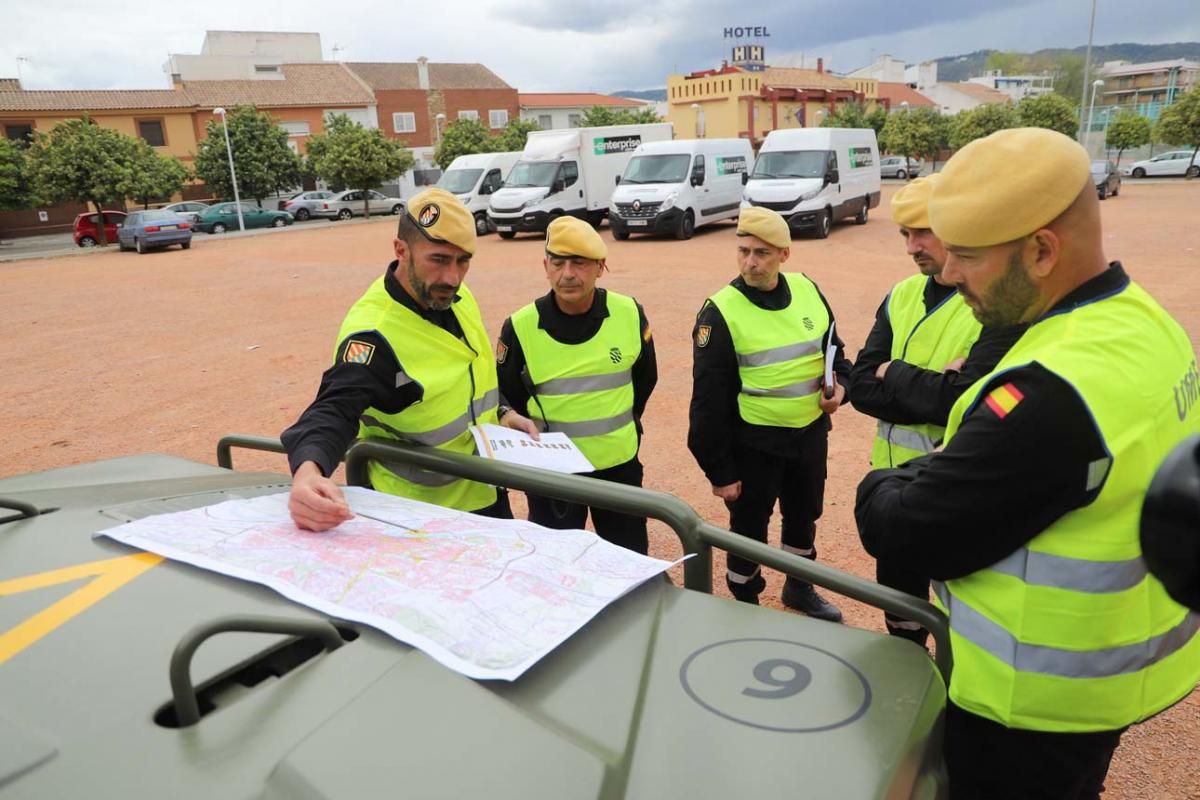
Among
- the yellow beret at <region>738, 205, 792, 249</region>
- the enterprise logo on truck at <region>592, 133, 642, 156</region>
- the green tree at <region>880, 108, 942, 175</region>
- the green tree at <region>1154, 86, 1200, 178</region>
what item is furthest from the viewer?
the green tree at <region>880, 108, 942, 175</region>

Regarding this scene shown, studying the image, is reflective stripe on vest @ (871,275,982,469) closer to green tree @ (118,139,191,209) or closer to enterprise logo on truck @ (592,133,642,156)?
enterprise logo on truck @ (592,133,642,156)

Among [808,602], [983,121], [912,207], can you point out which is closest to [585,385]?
[912,207]

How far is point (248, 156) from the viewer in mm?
36219

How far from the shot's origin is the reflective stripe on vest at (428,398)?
231cm

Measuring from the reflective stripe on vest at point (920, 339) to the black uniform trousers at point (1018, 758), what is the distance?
131 centimetres

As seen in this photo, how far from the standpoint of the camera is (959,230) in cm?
137

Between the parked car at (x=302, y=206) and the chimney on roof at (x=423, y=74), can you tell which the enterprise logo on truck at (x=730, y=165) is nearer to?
the parked car at (x=302, y=206)

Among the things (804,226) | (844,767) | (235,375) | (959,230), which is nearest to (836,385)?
(959,230)

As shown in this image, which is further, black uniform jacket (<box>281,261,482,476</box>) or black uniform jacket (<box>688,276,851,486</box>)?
black uniform jacket (<box>688,276,851,486</box>)

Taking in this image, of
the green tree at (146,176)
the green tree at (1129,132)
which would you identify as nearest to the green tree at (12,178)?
the green tree at (146,176)

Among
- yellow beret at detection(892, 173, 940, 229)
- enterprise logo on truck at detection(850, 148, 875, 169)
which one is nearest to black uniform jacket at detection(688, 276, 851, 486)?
yellow beret at detection(892, 173, 940, 229)

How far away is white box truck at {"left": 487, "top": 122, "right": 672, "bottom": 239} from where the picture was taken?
20.2m

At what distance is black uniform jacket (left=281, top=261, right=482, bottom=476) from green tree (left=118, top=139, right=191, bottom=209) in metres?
32.4

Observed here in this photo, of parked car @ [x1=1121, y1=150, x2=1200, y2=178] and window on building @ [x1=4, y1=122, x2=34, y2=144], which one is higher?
window on building @ [x1=4, y1=122, x2=34, y2=144]
